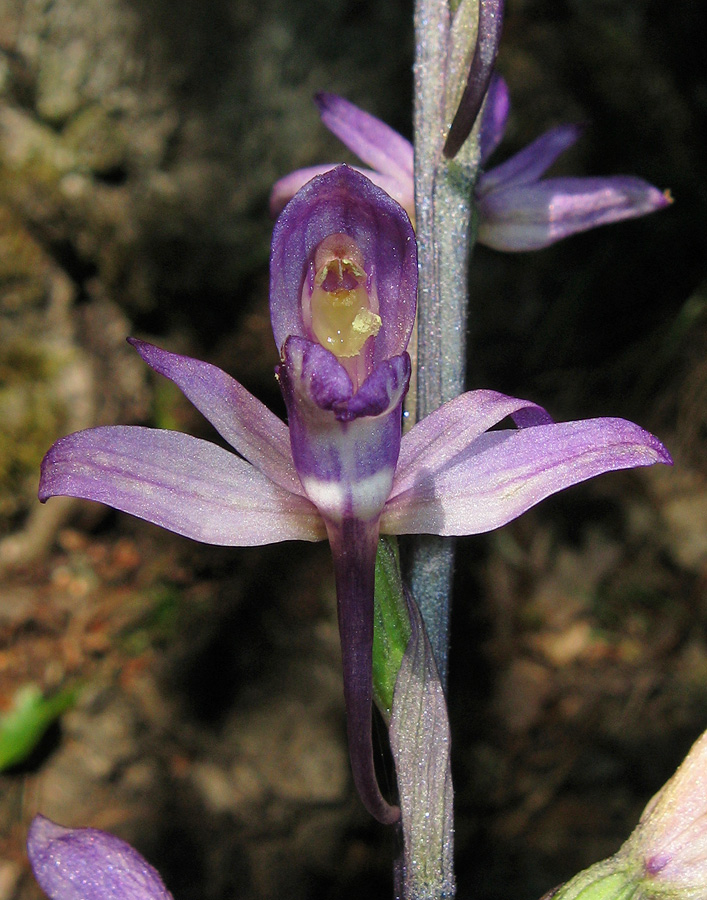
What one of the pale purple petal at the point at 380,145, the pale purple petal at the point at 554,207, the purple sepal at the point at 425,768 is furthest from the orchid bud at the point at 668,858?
the pale purple petal at the point at 380,145

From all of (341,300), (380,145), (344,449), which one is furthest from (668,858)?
(380,145)

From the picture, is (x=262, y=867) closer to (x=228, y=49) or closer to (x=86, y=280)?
(x=86, y=280)

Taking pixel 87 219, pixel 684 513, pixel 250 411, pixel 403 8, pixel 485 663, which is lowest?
pixel 485 663

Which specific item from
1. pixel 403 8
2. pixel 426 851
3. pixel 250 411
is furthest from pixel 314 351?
pixel 403 8

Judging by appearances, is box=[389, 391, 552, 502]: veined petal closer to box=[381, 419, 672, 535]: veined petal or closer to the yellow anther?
box=[381, 419, 672, 535]: veined petal

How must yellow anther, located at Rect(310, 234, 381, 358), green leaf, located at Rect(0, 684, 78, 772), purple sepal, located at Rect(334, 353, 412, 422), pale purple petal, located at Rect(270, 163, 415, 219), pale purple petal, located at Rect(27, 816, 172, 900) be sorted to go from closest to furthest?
purple sepal, located at Rect(334, 353, 412, 422)
yellow anther, located at Rect(310, 234, 381, 358)
pale purple petal, located at Rect(27, 816, 172, 900)
pale purple petal, located at Rect(270, 163, 415, 219)
green leaf, located at Rect(0, 684, 78, 772)

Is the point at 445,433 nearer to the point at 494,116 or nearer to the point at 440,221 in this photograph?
the point at 440,221

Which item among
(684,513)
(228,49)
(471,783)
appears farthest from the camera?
(684,513)

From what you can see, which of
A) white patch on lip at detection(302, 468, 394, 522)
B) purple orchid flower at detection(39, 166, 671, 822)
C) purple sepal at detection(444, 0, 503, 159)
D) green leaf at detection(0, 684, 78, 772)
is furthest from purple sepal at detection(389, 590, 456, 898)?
green leaf at detection(0, 684, 78, 772)
